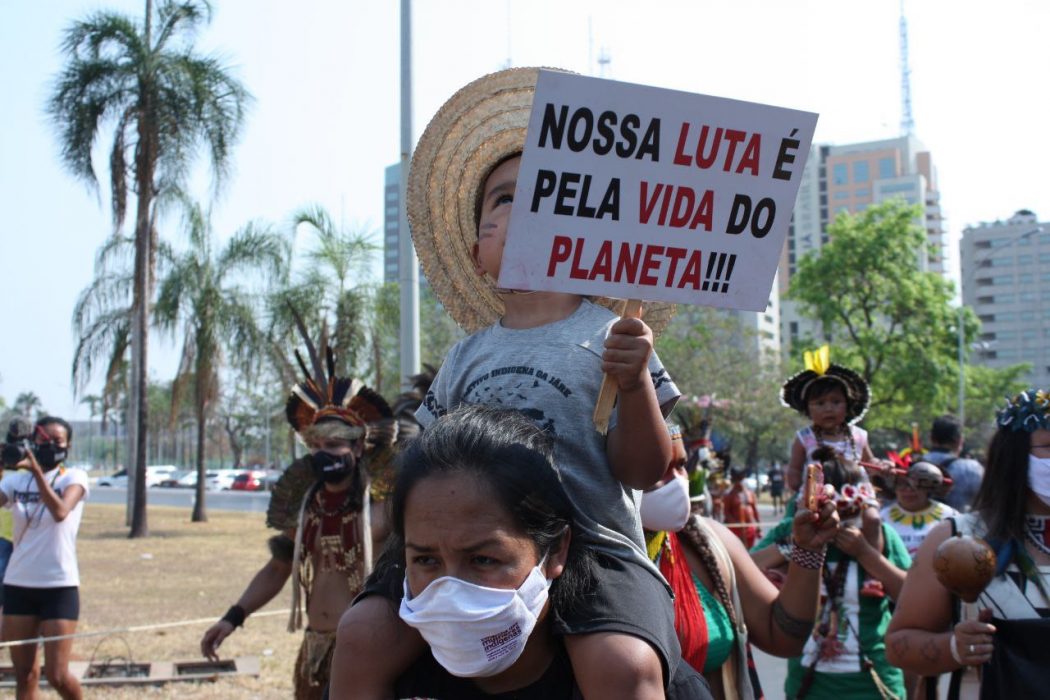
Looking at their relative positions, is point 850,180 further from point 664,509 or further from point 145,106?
point 664,509

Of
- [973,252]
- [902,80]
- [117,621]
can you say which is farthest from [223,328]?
[902,80]

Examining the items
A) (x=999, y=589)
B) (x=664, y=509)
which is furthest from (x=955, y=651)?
(x=664, y=509)

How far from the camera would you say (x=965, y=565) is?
3.43 metres

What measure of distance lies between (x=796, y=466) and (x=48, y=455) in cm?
527

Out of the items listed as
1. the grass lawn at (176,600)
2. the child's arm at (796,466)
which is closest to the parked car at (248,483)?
the grass lawn at (176,600)

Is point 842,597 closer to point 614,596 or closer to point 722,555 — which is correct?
point 722,555

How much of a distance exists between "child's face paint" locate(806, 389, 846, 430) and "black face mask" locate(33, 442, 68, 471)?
5301mm

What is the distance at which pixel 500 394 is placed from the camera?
2602mm

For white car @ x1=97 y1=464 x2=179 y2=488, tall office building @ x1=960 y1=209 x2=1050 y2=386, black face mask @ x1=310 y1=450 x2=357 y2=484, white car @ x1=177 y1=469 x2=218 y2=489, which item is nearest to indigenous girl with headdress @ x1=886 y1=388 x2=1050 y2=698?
black face mask @ x1=310 y1=450 x2=357 y2=484

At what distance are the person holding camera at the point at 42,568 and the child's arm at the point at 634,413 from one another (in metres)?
6.22

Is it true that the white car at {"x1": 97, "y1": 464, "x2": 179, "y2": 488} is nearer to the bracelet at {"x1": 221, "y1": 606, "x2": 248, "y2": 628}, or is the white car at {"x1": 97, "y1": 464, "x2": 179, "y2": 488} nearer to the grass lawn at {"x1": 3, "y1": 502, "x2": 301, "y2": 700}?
the grass lawn at {"x1": 3, "y1": 502, "x2": 301, "y2": 700}

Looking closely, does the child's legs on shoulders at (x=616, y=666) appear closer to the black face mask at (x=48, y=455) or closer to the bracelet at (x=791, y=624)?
the bracelet at (x=791, y=624)

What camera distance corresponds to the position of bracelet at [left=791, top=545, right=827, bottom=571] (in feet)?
10.3

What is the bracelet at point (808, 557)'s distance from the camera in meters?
3.15
